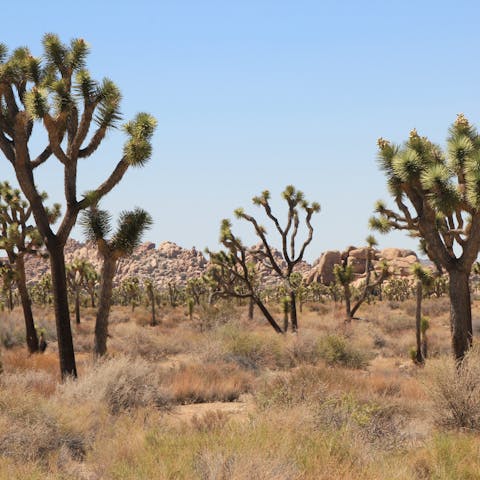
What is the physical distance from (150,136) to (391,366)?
1173 centimetres

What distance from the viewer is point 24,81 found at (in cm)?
1422

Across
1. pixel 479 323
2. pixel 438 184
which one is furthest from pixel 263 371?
pixel 479 323

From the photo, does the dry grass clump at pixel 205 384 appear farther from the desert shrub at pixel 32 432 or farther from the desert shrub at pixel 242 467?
the desert shrub at pixel 242 467

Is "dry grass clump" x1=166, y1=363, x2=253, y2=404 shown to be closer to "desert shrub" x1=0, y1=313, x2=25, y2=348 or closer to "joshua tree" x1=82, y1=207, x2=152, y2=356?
"joshua tree" x1=82, y1=207, x2=152, y2=356

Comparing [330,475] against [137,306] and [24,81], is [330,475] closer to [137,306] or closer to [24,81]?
[24,81]

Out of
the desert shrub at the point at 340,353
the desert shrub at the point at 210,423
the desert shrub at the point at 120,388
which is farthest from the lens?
the desert shrub at the point at 340,353

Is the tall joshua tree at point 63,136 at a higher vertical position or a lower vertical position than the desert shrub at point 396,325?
higher

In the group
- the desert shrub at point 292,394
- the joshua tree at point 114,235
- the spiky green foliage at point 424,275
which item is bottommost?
the desert shrub at point 292,394

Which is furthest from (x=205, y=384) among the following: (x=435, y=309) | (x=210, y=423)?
(x=435, y=309)

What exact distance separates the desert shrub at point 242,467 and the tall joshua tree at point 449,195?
9711 millimetres

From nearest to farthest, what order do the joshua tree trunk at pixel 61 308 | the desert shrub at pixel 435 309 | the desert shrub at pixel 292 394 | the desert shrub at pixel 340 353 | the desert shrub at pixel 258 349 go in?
1. the desert shrub at pixel 292 394
2. the joshua tree trunk at pixel 61 308
3. the desert shrub at pixel 258 349
4. the desert shrub at pixel 340 353
5. the desert shrub at pixel 435 309

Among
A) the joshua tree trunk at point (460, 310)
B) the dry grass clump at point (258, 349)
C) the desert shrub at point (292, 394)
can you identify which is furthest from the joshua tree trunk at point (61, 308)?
the joshua tree trunk at point (460, 310)

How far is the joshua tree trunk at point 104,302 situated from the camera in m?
14.0

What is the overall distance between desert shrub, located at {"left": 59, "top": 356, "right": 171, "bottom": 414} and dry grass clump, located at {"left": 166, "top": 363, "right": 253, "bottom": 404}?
2.22ft
